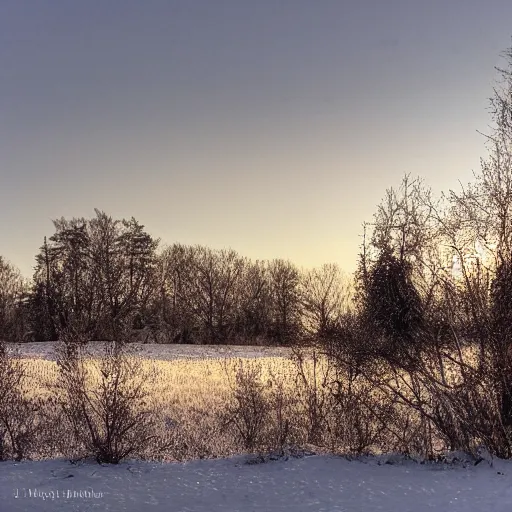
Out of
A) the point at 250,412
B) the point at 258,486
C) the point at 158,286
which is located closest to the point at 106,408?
the point at 250,412

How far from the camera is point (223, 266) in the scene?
6619 centimetres

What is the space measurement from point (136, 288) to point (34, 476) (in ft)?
142

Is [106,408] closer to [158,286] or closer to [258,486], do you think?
[258,486]

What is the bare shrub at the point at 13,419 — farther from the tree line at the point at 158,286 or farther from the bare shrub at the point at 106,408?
the tree line at the point at 158,286

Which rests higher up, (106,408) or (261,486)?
(106,408)

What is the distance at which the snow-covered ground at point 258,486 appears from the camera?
7.69 metres

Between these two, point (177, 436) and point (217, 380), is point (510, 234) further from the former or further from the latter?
point (217, 380)

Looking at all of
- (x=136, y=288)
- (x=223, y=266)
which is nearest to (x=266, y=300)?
(x=223, y=266)

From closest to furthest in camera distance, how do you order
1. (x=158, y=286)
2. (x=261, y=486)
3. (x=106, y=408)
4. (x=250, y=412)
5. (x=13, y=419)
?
(x=261, y=486) → (x=106, y=408) → (x=13, y=419) → (x=250, y=412) → (x=158, y=286)

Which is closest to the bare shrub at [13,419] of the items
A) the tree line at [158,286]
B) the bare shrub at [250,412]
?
the bare shrub at [250,412]

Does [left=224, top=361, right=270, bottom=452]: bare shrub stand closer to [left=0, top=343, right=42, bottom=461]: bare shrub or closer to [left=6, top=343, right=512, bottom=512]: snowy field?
[left=6, top=343, right=512, bottom=512]: snowy field

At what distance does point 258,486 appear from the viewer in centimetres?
859

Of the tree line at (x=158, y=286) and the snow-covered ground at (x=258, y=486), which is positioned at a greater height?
the tree line at (x=158, y=286)

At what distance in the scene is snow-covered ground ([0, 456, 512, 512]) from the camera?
7691 mm
